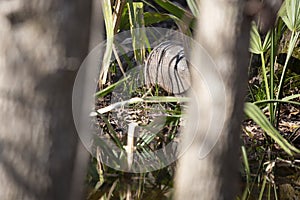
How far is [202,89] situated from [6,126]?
29cm

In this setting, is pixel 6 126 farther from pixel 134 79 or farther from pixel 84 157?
pixel 134 79

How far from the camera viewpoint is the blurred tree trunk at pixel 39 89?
3.13 feet

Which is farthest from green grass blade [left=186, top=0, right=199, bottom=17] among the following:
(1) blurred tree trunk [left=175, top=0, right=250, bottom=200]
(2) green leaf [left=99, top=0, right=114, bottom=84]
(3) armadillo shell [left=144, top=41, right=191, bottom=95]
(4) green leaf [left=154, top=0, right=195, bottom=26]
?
(1) blurred tree trunk [left=175, top=0, right=250, bottom=200]

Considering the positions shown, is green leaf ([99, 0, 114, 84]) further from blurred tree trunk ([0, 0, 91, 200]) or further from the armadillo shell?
blurred tree trunk ([0, 0, 91, 200])

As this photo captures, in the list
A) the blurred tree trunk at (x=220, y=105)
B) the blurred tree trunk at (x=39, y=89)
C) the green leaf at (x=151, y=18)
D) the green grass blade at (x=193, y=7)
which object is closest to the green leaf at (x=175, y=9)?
the green leaf at (x=151, y=18)

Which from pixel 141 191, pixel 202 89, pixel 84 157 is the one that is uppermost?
pixel 202 89

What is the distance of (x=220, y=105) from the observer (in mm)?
1058

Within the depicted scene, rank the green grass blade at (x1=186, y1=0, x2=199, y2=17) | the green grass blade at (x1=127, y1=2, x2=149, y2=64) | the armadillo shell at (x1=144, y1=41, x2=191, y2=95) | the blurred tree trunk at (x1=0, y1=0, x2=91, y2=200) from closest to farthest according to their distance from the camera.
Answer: the blurred tree trunk at (x1=0, y1=0, x2=91, y2=200), the green grass blade at (x1=186, y1=0, x2=199, y2=17), the green grass blade at (x1=127, y1=2, x2=149, y2=64), the armadillo shell at (x1=144, y1=41, x2=191, y2=95)

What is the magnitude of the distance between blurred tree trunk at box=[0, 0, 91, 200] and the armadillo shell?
8.41 feet

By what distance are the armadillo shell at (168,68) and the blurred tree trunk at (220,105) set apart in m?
2.45

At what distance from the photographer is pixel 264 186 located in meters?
2.68

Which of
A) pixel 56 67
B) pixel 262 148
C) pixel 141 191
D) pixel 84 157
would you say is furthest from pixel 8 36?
pixel 262 148

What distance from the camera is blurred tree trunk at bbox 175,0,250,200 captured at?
1.03 metres

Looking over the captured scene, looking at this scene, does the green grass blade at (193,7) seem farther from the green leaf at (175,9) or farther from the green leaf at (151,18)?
the green leaf at (151,18)
